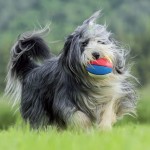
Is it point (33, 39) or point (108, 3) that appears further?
point (108, 3)

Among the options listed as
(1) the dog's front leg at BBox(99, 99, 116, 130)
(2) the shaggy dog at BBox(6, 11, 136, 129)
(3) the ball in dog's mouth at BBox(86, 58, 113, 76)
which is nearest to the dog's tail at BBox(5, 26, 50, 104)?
(2) the shaggy dog at BBox(6, 11, 136, 129)

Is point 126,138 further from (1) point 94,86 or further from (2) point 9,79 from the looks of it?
(2) point 9,79

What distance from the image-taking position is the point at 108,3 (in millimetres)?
54656

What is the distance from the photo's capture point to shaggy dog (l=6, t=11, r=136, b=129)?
23.0 feet

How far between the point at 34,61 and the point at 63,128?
4.73 feet

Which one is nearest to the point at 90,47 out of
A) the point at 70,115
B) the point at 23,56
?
the point at 70,115

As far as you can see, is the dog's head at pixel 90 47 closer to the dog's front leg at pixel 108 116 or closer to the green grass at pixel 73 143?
the dog's front leg at pixel 108 116

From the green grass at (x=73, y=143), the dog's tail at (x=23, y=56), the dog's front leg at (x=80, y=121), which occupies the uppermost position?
the dog's tail at (x=23, y=56)

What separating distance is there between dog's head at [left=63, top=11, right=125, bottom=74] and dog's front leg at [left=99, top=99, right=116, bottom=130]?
350 mm

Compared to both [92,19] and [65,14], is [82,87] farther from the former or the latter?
[65,14]

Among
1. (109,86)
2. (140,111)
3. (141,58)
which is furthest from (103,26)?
(141,58)

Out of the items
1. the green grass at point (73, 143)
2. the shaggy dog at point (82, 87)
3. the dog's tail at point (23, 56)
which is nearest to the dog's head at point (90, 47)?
the shaggy dog at point (82, 87)

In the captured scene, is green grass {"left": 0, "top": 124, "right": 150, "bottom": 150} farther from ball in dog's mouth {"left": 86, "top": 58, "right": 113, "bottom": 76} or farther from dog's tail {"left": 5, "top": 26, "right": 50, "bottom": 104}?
dog's tail {"left": 5, "top": 26, "right": 50, "bottom": 104}

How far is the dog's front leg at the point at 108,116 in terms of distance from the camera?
7.07m
